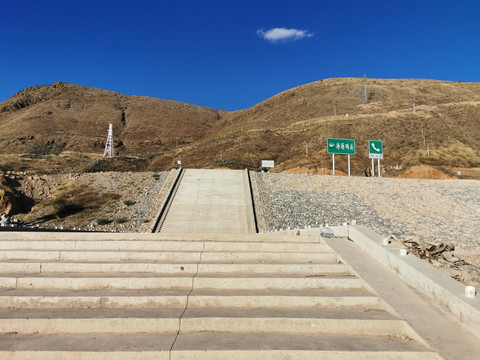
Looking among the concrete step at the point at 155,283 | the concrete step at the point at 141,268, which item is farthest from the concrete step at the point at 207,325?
the concrete step at the point at 141,268

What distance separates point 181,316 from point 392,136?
54.5 metres

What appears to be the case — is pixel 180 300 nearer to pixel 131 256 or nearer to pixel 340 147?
pixel 131 256

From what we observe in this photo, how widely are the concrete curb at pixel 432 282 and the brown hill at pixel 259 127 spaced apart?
34.5 metres

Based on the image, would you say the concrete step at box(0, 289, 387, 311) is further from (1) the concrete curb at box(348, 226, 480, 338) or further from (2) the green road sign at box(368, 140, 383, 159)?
(2) the green road sign at box(368, 140, 383, 159)

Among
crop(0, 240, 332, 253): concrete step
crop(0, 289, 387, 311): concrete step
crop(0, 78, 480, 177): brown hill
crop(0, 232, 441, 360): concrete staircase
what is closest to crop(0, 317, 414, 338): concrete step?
crop(0, 232, 441, 360): concrete staircase

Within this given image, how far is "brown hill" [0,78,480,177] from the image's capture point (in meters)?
46.8

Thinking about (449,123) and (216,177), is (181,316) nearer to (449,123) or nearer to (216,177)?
(216,177)

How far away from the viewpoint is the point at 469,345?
12.0 ft

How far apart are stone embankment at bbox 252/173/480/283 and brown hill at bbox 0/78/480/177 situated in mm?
15618

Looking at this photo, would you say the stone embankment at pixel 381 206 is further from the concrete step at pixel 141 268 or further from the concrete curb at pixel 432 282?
the concrete step at pixel 141 268

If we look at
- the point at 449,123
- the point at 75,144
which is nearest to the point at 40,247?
the point at 449,123

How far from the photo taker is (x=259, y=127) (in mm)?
72875

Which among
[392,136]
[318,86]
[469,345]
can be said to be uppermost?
[318,86]

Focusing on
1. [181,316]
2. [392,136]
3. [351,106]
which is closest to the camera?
[181,316]
